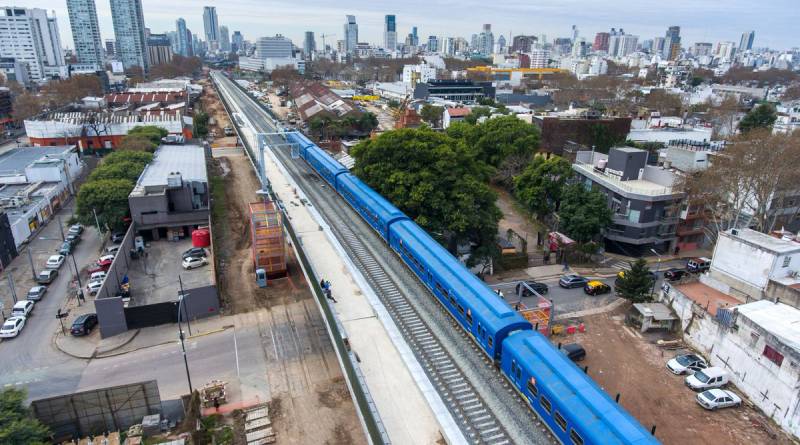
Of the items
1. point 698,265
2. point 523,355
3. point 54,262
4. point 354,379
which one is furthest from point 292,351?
point 698,265

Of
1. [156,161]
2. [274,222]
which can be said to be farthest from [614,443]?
[156,161]

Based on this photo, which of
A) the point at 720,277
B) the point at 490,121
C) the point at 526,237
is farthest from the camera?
the point at 490,121

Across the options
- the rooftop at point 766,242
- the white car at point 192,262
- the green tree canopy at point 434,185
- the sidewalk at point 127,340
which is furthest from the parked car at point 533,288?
the white car at point 192,262

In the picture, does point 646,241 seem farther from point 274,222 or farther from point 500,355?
point 274,222

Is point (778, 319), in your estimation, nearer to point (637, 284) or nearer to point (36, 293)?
point (637, 284)

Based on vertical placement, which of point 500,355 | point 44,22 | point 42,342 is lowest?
point 42,342

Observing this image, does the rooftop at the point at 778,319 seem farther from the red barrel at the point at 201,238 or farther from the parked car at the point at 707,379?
the red barrel at the point at 201,238
